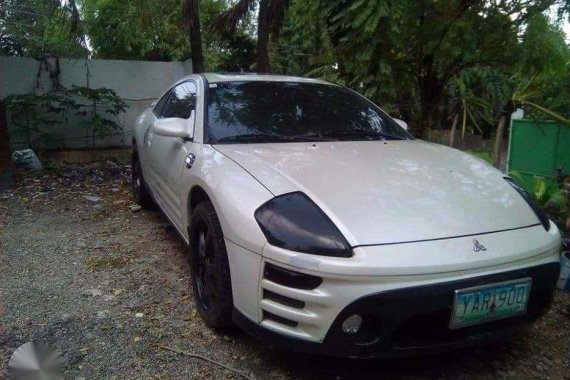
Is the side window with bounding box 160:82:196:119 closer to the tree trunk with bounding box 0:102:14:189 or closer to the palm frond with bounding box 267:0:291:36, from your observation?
the tree trunk with bounding box 0:102:14:189

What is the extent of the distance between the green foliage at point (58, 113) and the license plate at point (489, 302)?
6603 millimetres

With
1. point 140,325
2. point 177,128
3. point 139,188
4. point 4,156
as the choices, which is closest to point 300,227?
point 140,325

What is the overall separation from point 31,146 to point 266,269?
6.59 meters

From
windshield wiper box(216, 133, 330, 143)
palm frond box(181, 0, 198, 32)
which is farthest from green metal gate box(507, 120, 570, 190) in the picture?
palm frond box(181, 0, 198, 32)

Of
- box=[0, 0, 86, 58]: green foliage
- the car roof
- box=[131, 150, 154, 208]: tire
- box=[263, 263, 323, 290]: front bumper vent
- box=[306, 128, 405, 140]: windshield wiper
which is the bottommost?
box=[131, 150, 154, 208]: tire

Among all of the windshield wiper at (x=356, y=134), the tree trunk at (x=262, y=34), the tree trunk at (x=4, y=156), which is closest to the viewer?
the windshield wiper at (x=356, y=134)

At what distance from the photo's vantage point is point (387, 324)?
194 centimetres

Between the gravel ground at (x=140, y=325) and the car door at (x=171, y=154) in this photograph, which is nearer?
the gravel ground at (x=140, y=325)

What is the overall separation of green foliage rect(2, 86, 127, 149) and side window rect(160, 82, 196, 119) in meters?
3.45

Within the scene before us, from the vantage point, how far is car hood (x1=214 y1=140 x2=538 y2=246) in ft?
6.84

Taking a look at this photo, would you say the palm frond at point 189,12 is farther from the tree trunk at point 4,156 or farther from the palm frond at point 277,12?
the tree trunk at point 4,156

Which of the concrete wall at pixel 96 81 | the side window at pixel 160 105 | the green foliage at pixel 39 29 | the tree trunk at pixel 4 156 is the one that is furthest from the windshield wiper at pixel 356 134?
the concrete wall at pixel 96 81

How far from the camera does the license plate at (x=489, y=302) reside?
1981 mm

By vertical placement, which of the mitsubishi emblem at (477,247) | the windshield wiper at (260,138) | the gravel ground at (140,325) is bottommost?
the gravel ground at (140,325)
